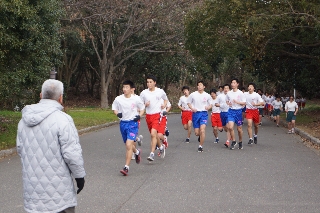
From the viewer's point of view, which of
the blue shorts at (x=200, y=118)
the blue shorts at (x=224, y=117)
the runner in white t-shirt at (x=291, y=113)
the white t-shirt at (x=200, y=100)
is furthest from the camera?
the runner in white t-shirt at (x=291, y=113)

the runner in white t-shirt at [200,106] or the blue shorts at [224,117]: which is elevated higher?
the runner in white t-shirt at [200,106]

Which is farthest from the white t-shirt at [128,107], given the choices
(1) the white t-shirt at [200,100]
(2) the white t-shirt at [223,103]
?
(2) the white t-shirt at [223,103]

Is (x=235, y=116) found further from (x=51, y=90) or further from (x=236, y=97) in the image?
(x=51, y=90)

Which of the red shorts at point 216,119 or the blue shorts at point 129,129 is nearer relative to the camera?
the blue shorts at point 129,129

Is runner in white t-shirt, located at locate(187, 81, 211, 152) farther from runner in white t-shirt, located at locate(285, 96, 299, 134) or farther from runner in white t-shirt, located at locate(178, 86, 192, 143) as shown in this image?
runner in white t-shirt, located at locate(285, 96, 299, 134)

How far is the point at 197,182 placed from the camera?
980 cm

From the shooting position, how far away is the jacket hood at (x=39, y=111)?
4969 millimetres

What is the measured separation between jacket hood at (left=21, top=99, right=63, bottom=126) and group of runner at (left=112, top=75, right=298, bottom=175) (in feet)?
18.2

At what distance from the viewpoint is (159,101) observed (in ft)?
42.3

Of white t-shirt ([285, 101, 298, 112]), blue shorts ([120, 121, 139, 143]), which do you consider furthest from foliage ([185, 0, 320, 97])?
blue shorts ([120, 121, 139, 143])

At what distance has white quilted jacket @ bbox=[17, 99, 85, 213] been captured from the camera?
16.2 feet

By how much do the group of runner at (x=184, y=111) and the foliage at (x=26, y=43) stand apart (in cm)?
376

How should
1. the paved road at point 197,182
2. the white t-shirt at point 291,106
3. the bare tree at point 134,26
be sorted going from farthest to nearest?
the bare tree at point 134,26 < the white t-shirt at point 291,106 < the paved road at point 197,182

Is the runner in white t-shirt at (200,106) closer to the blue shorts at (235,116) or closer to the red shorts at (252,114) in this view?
the blue shorts at (235,116)
